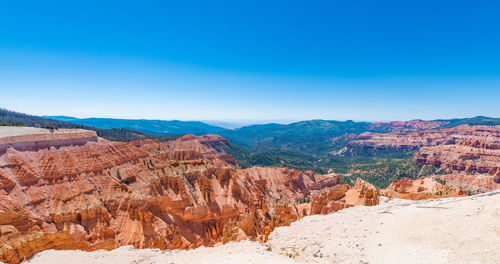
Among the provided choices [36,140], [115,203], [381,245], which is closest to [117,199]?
[115,203]

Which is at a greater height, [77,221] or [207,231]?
[77,221]

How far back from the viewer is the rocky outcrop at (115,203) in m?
26.3

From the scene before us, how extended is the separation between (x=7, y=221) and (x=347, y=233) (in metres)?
37.4

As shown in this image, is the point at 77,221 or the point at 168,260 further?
the point at 77,221

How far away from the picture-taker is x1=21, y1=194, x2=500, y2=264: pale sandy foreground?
12953mm

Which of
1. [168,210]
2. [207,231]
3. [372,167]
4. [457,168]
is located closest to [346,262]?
[207,231]

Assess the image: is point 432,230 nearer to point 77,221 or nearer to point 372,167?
point 77,221

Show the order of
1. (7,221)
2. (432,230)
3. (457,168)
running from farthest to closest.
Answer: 1. (457,168)
2. (7,221)
3. (432,230)

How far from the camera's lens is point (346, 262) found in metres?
14.4

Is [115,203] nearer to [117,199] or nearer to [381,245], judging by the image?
[117,199]

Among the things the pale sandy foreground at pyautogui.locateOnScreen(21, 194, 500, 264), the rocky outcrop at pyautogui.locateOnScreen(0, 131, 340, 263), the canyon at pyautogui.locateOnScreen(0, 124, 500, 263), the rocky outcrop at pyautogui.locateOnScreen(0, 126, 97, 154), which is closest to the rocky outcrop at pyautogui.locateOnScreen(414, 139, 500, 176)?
the canyon at pyautogui.locateOnScreen(0, 124, 500, 263)

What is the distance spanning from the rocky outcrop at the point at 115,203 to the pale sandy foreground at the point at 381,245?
6.12m

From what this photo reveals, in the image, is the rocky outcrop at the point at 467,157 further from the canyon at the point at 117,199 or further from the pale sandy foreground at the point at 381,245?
the pale sandy foreground at the point at 381,245

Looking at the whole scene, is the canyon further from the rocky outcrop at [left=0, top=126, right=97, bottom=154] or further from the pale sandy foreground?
the pale sandy foreground
